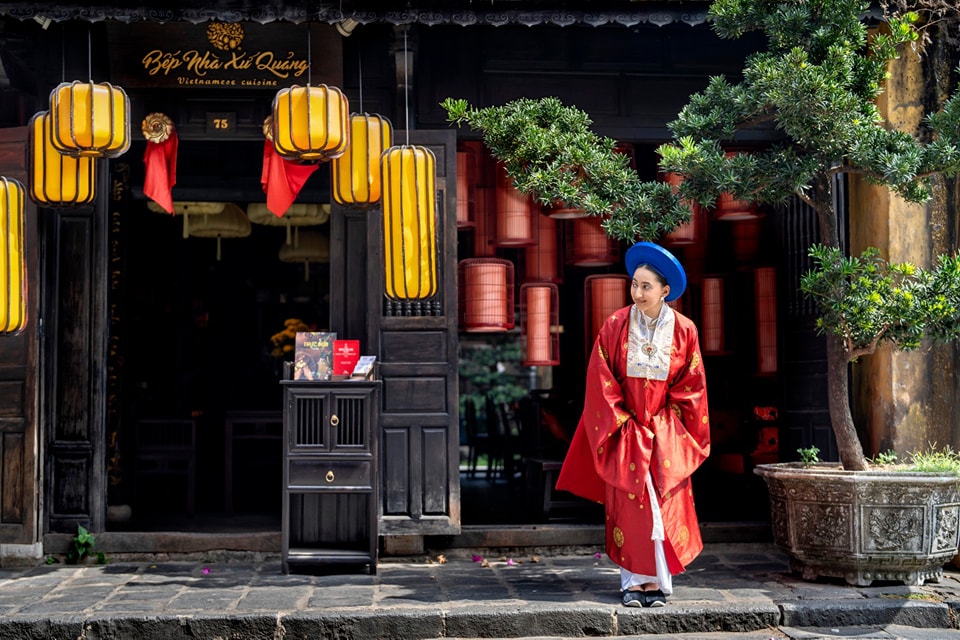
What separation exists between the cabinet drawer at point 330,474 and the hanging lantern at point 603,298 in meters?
2.84

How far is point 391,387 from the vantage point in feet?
28.0

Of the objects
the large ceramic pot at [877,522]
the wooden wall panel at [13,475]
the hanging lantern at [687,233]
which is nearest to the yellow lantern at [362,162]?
the hanging lantern at [687,233]

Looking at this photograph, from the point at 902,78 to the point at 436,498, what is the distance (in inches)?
200

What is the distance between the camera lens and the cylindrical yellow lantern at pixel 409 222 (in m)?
7.84

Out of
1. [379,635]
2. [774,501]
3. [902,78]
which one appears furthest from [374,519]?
[902,78]

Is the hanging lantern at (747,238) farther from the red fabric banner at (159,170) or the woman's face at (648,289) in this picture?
the red fabric banner at (159,170)

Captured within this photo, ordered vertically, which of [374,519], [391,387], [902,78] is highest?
[902,78]

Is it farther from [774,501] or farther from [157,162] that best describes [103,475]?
[774,501]

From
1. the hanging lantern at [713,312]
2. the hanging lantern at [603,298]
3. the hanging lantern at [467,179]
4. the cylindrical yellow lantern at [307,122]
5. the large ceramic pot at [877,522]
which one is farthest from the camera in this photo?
the hanging lantern at [713,312]

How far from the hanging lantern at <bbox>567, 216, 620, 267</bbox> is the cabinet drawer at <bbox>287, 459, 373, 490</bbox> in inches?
Answer: 121

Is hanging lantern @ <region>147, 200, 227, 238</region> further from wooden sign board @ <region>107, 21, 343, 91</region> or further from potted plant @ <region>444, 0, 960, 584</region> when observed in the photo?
potted plant @ <region>444, 0, 960, 584</region>

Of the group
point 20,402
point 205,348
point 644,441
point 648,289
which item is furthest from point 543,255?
point 205,348

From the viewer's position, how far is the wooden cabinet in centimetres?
789

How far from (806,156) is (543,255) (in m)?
2.91
